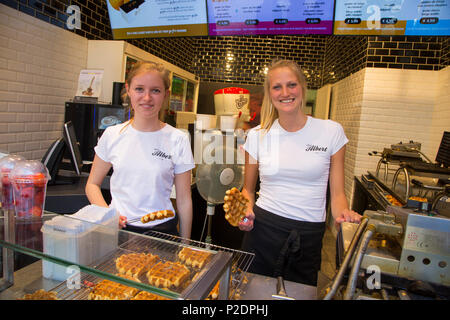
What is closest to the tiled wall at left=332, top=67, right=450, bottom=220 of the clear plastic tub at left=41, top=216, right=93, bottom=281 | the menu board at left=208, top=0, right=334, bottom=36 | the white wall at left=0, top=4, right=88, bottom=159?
the menu board at left=208, top=0, right=334, bottom=36

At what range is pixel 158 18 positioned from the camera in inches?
120

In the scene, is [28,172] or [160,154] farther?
[160,154]

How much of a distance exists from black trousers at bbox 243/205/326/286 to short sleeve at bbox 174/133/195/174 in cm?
49

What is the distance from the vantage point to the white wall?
119 inches

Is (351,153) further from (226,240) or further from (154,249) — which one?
(154,249)

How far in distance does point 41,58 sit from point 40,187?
2.81 m

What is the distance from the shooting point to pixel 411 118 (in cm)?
404

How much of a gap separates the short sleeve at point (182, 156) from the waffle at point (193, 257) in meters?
0.69

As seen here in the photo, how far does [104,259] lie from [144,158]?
67 cm

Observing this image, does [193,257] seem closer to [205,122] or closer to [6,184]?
[6,184]

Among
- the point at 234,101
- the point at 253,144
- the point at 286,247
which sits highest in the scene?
the point at 234,101

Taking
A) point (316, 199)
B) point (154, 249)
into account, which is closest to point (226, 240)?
point (316, 199)

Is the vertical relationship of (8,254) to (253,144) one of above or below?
below

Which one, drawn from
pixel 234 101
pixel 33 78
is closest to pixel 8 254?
pixel 33 78
